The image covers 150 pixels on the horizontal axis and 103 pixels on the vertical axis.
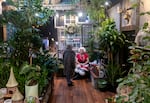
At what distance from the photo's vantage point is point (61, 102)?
14.7 feet

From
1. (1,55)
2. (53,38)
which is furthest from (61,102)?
(53,38)

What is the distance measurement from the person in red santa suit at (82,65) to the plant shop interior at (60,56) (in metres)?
0.08

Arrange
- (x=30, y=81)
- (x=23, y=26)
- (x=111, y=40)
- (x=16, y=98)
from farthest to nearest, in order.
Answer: (x=111, y=40) → (x=23, y=26) → (x=30, y=81) → (x=16, y=98)

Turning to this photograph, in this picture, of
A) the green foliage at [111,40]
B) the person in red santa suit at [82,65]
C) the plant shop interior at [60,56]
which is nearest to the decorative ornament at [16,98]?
the plant shop interior at [60,56]

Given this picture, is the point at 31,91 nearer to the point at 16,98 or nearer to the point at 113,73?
the point at 16,98

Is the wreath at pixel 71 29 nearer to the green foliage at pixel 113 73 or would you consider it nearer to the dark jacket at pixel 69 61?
the dark jacket at pixel 69 61

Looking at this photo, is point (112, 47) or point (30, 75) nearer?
point (30, 75)

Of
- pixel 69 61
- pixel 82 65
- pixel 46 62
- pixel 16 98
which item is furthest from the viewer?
pixel 82 65

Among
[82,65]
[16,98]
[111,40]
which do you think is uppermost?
[111,40]

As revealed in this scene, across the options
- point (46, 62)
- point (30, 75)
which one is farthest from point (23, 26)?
point (30, 75)

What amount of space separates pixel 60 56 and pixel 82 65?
1.38m

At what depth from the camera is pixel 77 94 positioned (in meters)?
5.06

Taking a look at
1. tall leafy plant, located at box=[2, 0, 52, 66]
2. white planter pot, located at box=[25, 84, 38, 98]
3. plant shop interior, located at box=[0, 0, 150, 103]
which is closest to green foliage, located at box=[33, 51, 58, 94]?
plant shop interior, located at box=[0, 0, 150, 103]

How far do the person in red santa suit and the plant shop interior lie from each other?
0.08 meters
